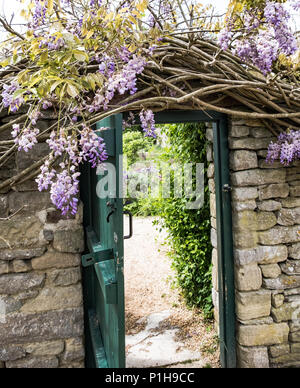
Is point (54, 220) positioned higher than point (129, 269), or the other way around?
point (54, 220)

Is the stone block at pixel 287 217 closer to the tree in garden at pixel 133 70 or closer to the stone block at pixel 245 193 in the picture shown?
the stone block at pixel 245 193

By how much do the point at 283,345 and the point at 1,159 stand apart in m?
2.37

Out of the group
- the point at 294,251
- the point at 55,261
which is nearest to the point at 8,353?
the point at 55,261

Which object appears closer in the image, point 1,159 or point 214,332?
point 1,159

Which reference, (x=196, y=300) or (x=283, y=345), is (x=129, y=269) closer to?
(x=196, y=300)

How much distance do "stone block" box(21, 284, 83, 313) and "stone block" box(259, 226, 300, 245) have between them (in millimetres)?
1358

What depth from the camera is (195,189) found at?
3.89 meters

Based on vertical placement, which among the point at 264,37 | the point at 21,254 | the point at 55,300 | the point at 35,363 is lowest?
the point at 35,363

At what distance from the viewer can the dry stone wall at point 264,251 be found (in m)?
2.55

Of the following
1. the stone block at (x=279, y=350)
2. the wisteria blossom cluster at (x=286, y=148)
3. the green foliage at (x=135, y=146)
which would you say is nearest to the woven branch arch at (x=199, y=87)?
the wisteria blossom cluster at (x=286, y=148)

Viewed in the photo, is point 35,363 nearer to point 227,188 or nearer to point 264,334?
point 264,334

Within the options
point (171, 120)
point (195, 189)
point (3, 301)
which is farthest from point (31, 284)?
point (195, 189)

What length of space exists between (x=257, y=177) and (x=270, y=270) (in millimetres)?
690

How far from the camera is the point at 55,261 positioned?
231 centimetres
